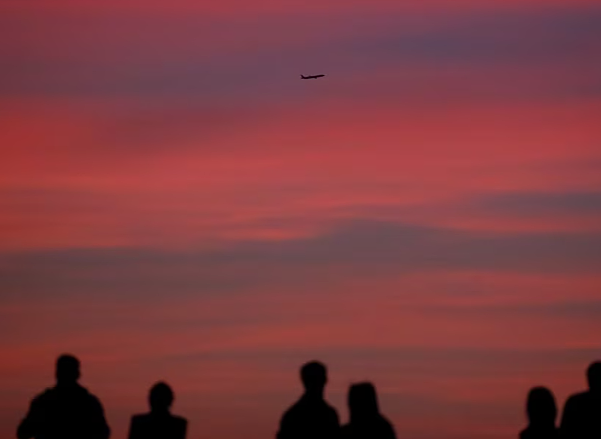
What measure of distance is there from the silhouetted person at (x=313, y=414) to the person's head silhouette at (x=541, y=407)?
7.92 ft

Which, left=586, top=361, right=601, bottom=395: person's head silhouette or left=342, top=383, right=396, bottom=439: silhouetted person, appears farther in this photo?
left=586, top=361, right=601, bottom=395: person's head silhouette

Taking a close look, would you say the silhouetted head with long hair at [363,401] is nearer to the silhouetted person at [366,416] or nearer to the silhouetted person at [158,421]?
the silhouetted person at [366,416]

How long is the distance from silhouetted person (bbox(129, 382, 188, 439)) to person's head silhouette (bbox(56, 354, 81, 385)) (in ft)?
4.03

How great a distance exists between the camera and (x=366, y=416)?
17484 mm

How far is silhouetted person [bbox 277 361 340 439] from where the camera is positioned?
18.8 metres

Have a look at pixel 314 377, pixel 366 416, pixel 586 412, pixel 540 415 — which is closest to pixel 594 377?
pixel 586 412

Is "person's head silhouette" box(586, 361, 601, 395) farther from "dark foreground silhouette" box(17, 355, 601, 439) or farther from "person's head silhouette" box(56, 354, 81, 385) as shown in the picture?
"person's head silhouette" box(56, 354, 81, 385)

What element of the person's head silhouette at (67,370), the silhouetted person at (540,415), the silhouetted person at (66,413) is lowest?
the silhouetted person at (540,415)

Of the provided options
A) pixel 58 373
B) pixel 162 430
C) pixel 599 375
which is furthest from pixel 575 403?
pixel 58 373

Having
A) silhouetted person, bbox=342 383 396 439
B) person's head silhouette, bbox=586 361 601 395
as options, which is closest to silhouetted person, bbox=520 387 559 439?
person's head silhouette, bbox=586 361 601 395

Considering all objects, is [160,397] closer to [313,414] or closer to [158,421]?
[158,421]

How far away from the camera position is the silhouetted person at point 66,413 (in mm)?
20344

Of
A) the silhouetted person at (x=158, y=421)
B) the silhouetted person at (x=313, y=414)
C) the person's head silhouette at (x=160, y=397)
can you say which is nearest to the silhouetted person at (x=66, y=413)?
the silhouetted person at (x=158, y=421)

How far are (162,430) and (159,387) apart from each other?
1.77 ft
